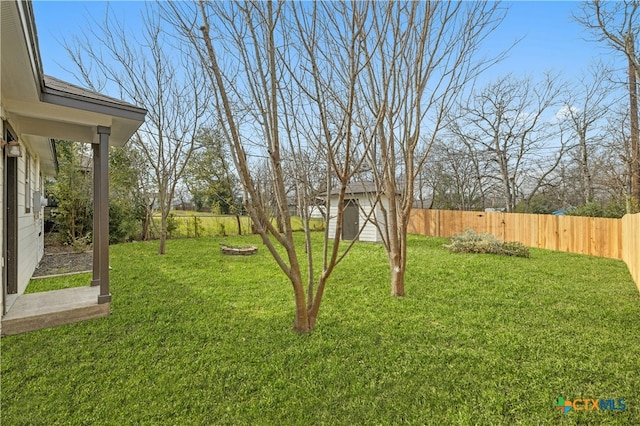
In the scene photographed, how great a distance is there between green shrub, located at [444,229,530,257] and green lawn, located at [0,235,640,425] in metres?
3.35

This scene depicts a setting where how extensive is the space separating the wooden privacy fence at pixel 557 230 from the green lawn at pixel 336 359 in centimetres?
308

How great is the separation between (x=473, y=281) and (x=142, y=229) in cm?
1176

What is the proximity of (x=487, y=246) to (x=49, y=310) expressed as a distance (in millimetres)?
9320

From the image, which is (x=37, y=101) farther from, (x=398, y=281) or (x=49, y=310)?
(x=398, y=281)

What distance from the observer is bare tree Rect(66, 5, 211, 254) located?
791cm

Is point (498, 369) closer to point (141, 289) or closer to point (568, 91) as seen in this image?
point (141, 289)

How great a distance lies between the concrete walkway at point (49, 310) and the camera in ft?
10.6

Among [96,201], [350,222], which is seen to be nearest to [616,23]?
[350,222]

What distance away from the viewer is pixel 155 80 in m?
8.86

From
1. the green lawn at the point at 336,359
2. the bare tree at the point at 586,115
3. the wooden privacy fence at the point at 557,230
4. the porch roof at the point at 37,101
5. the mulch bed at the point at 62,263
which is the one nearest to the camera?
the green lawn at the point at 336,359

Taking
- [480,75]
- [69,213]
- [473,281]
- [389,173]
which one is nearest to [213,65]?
[389,173]

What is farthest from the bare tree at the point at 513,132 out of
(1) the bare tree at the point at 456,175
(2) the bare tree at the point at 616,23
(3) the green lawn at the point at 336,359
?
(3) the green lawn at the point at 336,359

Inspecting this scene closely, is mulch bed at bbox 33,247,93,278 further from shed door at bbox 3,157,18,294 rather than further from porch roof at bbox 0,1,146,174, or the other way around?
porch roof at bbox 0,1,146,174

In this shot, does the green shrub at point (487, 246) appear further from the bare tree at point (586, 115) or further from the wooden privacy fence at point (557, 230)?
the bare tree at point (586, 115)
